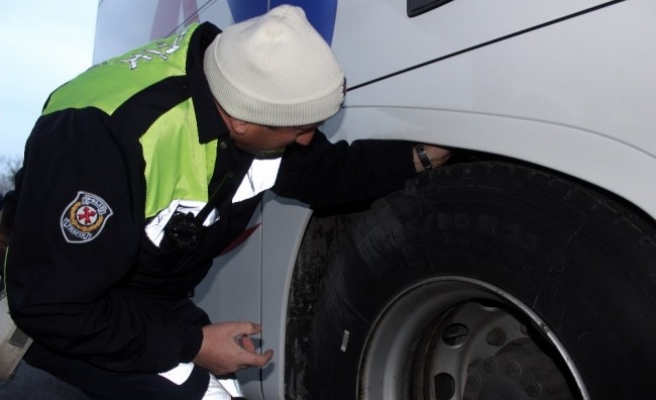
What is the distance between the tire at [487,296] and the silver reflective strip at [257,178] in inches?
12.1

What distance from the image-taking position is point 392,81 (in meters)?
1.89

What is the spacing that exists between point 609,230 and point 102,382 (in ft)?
4.18

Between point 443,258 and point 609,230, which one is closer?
point 609,230

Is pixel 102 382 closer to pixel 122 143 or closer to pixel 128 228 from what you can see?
pixel 128 228

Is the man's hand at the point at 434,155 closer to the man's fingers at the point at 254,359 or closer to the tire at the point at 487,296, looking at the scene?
the tire at the point at 487,296

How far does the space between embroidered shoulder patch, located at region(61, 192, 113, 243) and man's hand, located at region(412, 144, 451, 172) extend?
82 centimetres

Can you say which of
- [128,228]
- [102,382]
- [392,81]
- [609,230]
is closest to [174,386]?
[102,382]

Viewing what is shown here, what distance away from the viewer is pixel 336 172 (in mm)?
2135

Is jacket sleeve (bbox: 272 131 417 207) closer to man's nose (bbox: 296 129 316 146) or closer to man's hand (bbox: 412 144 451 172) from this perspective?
man's hand (bbox: 412 144 451 172)

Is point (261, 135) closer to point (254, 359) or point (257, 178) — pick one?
point (257, 178)

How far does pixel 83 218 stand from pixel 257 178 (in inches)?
23.0

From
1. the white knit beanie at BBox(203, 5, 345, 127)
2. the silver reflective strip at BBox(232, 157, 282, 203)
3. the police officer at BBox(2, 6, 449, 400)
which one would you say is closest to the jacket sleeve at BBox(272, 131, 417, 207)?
the police officer at BBox(2, 6, 449, 400)

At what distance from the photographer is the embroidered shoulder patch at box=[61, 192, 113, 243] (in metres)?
1.48

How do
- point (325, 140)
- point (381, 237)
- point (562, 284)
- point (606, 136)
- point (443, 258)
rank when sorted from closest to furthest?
point (606, 136), point (562, 284), point (443, 258), point (381, 237), point (325, 140)
